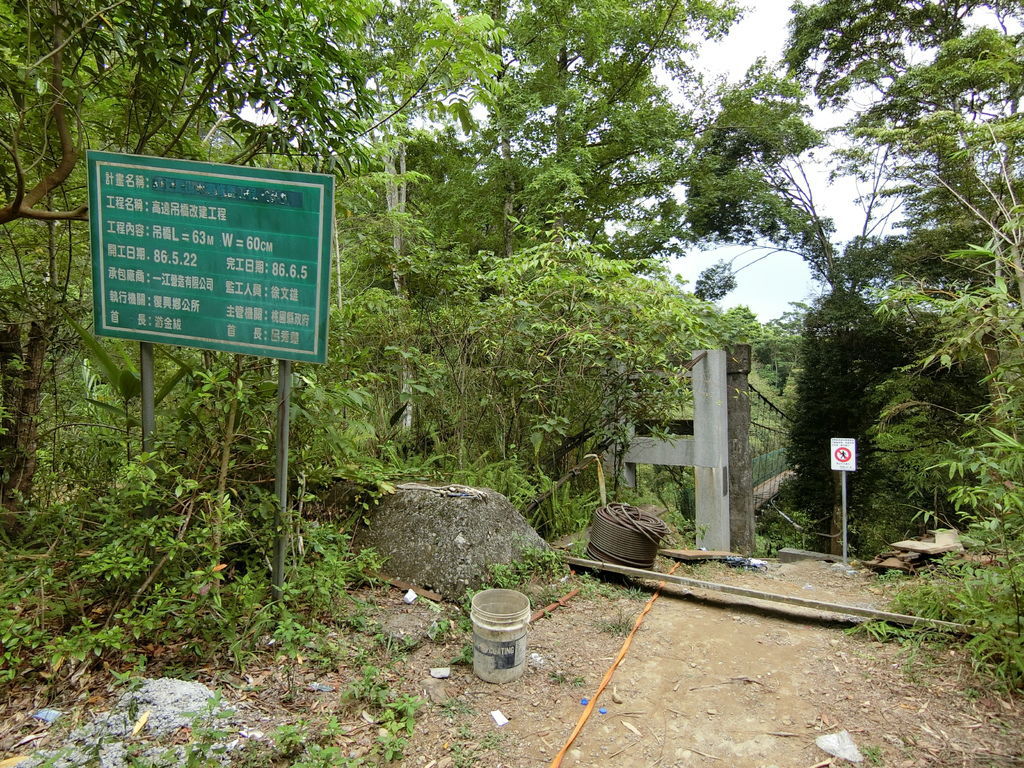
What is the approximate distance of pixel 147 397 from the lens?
236cm

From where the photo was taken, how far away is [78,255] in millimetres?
3275

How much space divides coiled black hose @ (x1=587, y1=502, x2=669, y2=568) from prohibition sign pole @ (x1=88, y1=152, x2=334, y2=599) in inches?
101

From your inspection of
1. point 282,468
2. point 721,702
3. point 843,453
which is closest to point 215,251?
point 282,468

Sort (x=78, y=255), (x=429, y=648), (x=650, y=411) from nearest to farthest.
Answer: (x=429, y=648) < (x=78, y=255) < (x=650, y=411)

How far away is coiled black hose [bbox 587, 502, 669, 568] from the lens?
12.5ft

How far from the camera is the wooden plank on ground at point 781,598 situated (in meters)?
2.82

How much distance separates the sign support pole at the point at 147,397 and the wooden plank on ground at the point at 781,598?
106 inches

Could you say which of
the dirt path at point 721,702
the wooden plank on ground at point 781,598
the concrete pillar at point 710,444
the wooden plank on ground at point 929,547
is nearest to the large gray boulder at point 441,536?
the dirt path at point 721,702

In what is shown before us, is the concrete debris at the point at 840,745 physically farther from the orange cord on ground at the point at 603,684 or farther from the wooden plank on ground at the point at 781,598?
the wooden plank on ground at the point at 781,598

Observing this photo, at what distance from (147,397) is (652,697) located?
2754 millimetres

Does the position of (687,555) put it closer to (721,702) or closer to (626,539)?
(626,539)

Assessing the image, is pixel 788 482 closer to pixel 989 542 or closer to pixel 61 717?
pixel 989 542

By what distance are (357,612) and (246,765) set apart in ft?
3.38

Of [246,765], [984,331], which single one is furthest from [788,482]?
[246,765]
